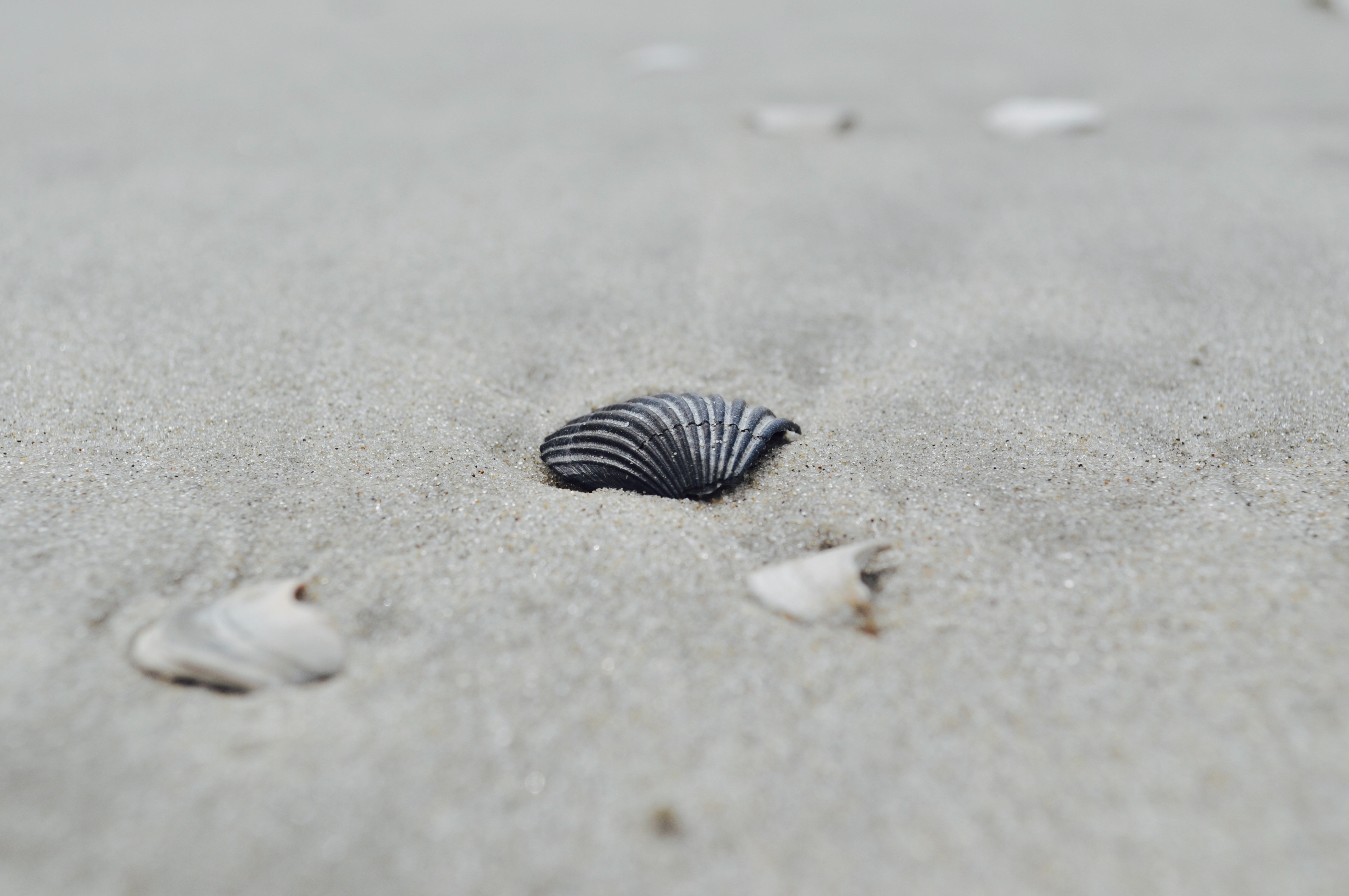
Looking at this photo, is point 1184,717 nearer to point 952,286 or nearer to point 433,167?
point 952,286

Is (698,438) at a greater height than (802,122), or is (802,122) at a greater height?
(802,122)

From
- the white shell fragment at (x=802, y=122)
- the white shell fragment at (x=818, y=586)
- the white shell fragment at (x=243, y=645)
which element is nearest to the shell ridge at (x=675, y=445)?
the white shell fragment at (x=818, y=586)

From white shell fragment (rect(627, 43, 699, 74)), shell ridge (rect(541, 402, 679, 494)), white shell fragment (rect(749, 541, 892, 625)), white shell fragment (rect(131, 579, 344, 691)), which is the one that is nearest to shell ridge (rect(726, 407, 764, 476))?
shell ridge (rect(541, 402, 679, 494))

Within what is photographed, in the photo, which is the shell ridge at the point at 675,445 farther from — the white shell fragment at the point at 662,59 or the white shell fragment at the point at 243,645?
the white shell fragment at the point at 662,59

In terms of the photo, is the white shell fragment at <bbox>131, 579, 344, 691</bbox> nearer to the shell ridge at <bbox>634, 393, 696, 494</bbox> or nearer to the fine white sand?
the fine white sand

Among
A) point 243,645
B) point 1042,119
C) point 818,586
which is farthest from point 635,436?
point 1042,119

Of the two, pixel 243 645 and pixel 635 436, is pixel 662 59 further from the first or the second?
pixel 243 645
